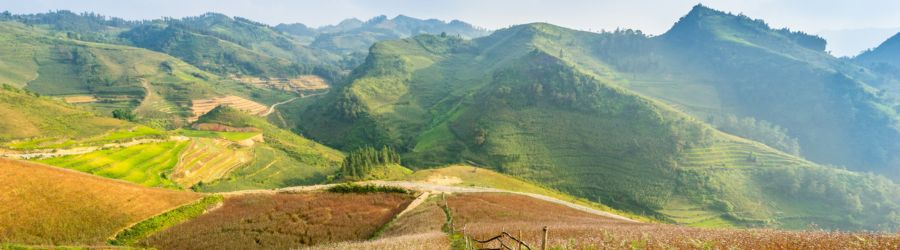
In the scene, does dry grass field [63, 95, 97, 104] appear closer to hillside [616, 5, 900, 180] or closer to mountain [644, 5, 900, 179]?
hillside [616, 5, 900, 180]


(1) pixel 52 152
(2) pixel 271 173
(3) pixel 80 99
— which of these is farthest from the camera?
(3) pixel 80 99

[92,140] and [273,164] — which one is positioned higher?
[92,140]

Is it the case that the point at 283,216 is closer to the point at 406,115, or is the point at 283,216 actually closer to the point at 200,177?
the point at 200,177

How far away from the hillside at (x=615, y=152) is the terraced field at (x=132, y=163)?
51164 millimetres

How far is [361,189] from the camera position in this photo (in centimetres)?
3741

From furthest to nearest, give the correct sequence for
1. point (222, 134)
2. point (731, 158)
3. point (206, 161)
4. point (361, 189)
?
point (222, 134), point (731, 158), point (206, 161), point (361, 189)

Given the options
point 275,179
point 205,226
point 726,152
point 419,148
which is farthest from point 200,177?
point 726,152

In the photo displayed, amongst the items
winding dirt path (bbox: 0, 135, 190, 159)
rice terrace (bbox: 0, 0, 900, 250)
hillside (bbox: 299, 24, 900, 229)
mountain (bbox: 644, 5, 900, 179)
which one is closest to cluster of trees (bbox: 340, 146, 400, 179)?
rice terrace (bbox: 0, 0, 900, 250)

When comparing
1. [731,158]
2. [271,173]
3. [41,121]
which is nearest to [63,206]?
[271,173]

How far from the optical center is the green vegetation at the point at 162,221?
2248 centimetres

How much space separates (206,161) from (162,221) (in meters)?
44.7

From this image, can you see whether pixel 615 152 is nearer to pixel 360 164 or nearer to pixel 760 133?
pixel 360 164

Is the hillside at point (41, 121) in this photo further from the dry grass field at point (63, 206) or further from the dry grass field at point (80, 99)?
the dry grass field at point (80, 99)

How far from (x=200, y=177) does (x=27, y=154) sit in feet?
61.8
